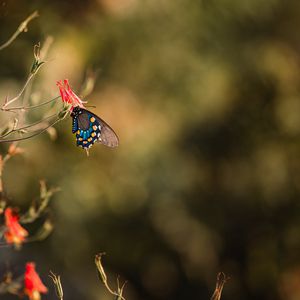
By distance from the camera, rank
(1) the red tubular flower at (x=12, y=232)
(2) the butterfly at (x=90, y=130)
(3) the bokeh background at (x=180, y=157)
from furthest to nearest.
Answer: (3) the bokeh background at (x=180, y=157) < (2) the butterfly at (x=90, y=130) < (1) the red tubular flower at (x=12, y=232)

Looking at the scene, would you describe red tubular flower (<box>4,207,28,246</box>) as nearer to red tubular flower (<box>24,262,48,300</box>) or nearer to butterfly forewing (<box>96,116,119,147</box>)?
red tubular flower (<box>24,262,48,300</box>)

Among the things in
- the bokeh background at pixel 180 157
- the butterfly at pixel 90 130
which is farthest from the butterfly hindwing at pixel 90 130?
the bokeh background at pixel 180 157

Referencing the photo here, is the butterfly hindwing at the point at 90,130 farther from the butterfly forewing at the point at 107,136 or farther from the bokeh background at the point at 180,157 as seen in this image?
the bokeh background at the point at 180,157

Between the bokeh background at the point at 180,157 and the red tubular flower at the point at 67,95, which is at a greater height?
the bokeh background at the point at 180,157

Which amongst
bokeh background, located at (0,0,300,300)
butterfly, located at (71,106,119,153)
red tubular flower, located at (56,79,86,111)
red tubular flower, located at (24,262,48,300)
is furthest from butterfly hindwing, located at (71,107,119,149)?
bokeh background, located at (0,0,300,300)

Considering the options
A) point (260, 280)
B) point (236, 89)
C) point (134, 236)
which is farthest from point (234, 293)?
point (236, 89)

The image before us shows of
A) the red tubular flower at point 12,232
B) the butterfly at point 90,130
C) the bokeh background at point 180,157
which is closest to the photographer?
the red tubular flower at point 12,232

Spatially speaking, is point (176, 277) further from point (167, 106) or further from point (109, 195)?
point (167, 106)
